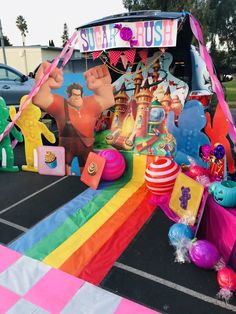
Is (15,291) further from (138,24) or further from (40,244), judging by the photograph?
(138,24)

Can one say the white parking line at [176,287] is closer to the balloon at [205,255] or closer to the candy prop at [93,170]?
the balloon at [205,255]

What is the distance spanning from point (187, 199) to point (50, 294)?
5.74 ft

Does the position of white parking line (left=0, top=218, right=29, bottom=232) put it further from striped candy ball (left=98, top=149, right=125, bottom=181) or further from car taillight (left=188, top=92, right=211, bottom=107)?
car taillight (left=188, top=92, right=211, bottom=107)

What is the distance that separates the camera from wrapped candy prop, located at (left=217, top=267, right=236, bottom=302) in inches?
95.9

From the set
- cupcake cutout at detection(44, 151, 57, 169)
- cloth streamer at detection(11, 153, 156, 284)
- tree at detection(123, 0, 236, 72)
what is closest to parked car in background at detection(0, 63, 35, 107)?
cupcake cutout at detection(44, 151, 57, 169)

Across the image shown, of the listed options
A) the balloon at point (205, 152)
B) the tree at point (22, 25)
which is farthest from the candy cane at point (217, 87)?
the tree at point (22, 25)

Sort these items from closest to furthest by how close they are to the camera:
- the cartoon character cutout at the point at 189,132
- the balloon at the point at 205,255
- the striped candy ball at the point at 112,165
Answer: the balloon at the point at 205,255 < the cartoon character cutout at the point at 189,132 < the striped candy ball at the point at 112,165

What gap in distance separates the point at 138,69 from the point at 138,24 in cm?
117

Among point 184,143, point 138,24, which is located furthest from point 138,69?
point 184,143

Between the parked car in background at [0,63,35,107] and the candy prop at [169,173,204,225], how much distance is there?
229 inches

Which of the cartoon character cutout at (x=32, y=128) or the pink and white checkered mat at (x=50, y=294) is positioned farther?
the cartoon character cutout at (x=32, y=128)

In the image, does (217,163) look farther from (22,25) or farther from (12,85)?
(22,25)

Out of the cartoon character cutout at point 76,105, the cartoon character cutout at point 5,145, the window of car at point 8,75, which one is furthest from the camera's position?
the window of car at point 8,75

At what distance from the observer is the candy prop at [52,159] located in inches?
197
